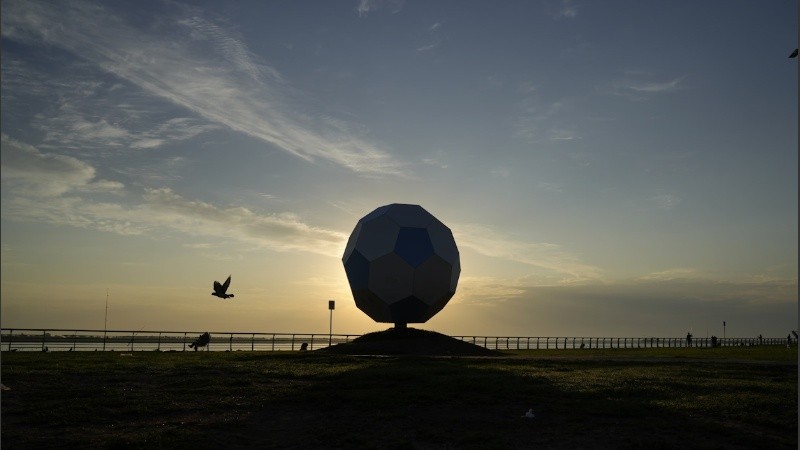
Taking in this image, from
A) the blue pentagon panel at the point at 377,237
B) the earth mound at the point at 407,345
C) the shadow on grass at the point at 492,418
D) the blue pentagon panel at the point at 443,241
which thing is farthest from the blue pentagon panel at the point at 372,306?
the shadow on grass at the point at 492,418

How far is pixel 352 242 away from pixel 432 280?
19.4 ft

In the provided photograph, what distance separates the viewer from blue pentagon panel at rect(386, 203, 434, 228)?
1512 inches

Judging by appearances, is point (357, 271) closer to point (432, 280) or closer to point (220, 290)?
point (432, 280)

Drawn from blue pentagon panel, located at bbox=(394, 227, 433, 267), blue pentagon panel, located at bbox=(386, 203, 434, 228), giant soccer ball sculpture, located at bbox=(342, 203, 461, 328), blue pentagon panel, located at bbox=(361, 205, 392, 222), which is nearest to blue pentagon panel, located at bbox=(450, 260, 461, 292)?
giant soccer ball sculpture, located at bbox=(342, 203, 461, 328)

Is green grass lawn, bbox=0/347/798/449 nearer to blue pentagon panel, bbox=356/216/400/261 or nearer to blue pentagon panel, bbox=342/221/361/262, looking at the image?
blue pentagon panel, bbox=356/216/400/261

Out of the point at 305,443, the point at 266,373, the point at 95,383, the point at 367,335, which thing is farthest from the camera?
the point at 367,335

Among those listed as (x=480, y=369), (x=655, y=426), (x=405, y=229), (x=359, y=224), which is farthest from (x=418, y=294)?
(x=655, y=426)

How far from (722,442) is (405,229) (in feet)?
92.9

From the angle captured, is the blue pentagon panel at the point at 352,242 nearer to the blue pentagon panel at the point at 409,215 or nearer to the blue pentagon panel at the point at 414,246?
the blue pentagon panel at the point at 409,215

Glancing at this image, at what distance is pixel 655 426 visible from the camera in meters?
11.1

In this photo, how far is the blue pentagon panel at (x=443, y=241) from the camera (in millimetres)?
38375

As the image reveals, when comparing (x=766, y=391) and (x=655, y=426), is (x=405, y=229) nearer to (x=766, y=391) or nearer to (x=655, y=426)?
(x=766, y=391)

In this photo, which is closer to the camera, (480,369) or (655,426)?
(655,426)

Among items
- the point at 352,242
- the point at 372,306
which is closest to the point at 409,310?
the point at 372,306
